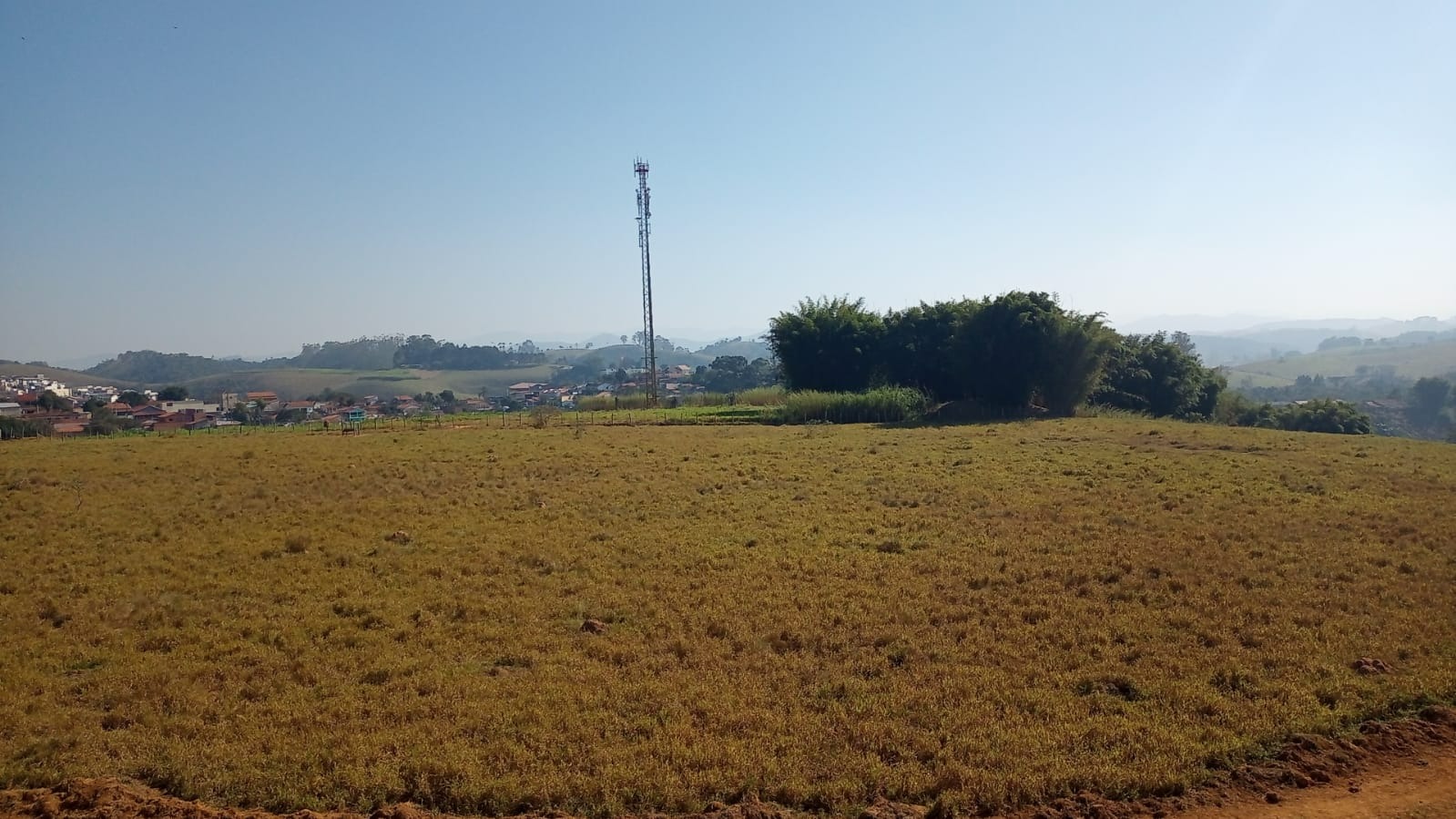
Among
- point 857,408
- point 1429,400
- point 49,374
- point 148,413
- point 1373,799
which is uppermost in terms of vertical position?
point 49,374

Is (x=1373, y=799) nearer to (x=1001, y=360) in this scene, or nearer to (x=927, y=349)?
(x=1001, y=360)

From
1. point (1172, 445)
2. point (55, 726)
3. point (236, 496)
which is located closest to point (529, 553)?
point (55, 726)

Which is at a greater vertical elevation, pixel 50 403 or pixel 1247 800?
pixel 50 403

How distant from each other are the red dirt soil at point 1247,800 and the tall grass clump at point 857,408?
3012cm

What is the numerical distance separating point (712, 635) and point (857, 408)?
1141 inches

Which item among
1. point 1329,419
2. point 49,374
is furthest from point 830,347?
point 49,374

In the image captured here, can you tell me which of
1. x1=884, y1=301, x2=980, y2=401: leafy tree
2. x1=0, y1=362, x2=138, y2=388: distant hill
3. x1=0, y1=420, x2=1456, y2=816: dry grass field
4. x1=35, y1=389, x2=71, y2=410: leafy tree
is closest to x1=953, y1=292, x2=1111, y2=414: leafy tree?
x1=884, y1=301, x2=980, y2=401: leafy tree

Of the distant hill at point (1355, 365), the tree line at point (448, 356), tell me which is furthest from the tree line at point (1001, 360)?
the tree line at point (448, 356)

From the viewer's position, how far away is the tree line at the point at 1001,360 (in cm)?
3559

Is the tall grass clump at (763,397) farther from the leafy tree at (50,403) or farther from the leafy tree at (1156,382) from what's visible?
the leafy tree at (50,403)

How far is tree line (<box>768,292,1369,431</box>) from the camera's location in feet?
117

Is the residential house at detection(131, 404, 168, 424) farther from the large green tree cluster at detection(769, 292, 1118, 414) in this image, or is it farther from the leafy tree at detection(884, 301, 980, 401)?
the leafy tree at detection(884, 301, 980, 401)

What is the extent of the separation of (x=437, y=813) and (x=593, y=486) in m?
12.2

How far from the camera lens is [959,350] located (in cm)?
3712
